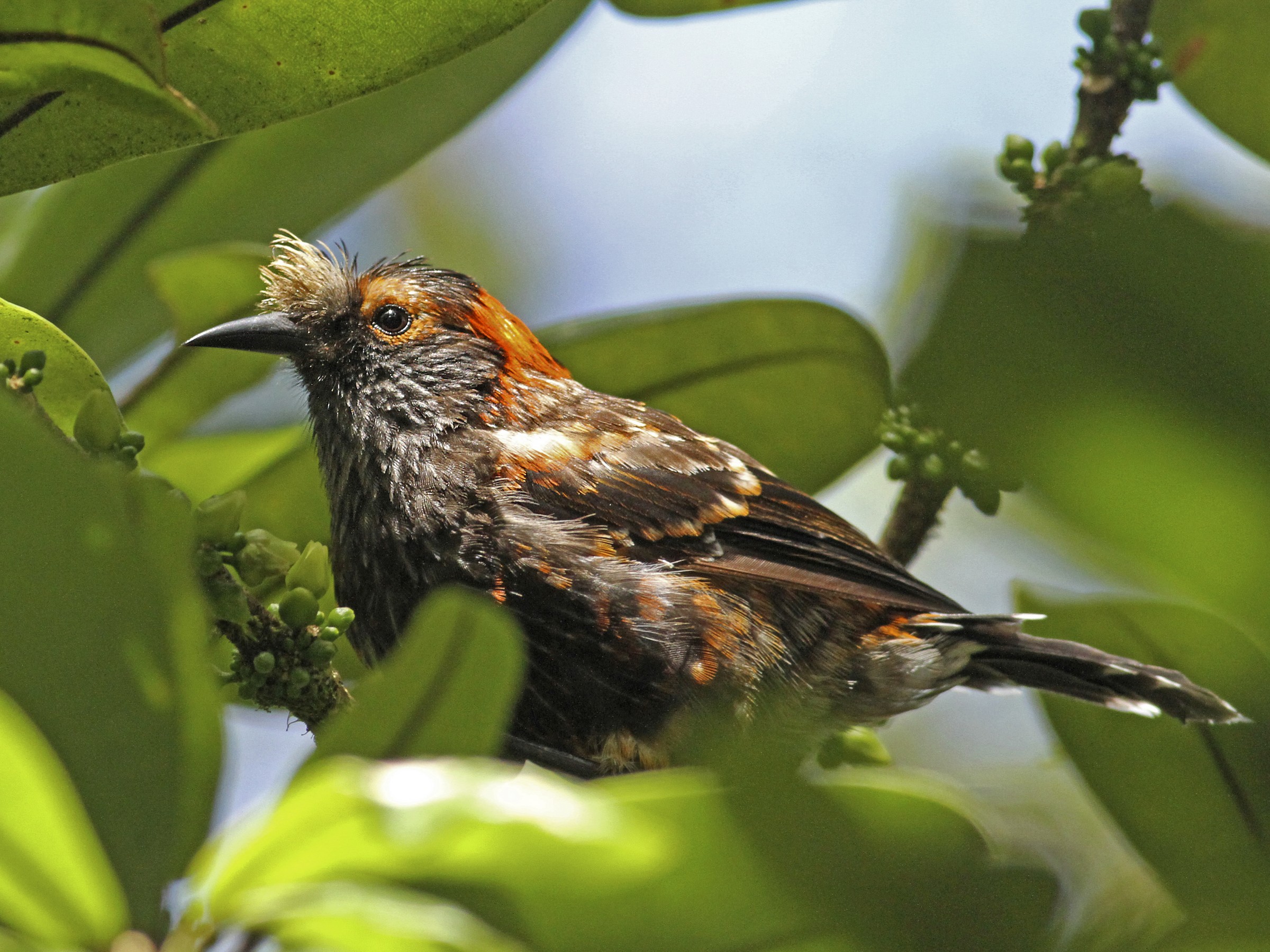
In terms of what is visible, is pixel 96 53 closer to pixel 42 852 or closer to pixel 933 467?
pixel 42 852

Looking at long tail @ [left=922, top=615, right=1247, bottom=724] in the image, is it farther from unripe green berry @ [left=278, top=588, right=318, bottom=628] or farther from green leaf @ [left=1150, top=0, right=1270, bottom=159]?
unripe green berry @ [left=278, top=588, right=318, bottom=628]

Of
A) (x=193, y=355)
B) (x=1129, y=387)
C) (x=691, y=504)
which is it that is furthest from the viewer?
(x=691, y=504)

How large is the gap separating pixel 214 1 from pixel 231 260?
1.25 metres

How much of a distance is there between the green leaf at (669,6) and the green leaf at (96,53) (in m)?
1.59

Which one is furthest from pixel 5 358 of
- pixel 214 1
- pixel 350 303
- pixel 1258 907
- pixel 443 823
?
pixel 1258 907

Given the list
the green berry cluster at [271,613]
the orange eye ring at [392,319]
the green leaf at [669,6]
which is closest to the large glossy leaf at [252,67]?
the green berry cluster at [271,613]

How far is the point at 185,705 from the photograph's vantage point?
112 centimetres

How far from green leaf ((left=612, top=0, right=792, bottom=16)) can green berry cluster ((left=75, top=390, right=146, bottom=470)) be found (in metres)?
1.58

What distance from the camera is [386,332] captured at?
3.34 meters

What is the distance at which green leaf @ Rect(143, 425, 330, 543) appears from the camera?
2.86 meters

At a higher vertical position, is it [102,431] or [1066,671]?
[102,431]

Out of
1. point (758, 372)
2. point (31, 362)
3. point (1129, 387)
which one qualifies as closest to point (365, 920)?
point (1129, 387)

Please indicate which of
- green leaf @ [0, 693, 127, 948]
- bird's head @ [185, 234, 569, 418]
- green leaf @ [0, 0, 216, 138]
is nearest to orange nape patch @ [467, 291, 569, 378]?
bird's head @ [185, 234, 569, 418]

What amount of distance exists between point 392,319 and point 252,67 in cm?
168
